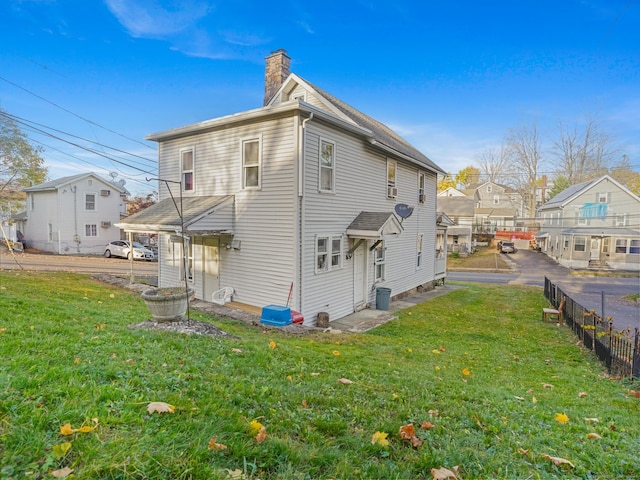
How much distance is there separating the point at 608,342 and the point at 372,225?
6.68 meters

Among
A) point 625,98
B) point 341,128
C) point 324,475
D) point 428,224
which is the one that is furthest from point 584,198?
point 324,475

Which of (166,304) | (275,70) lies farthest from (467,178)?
(166,304)

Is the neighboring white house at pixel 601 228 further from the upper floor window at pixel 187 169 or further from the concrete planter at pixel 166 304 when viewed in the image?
the concrete planter at pixel 166 304

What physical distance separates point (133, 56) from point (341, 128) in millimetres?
12250

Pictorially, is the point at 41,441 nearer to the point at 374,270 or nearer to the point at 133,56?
the point at 374,270

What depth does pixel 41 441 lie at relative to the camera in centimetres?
208

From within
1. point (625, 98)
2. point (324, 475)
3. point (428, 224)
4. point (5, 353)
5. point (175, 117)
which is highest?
point (625, 98)

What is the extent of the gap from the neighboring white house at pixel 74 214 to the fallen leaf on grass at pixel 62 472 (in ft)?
107

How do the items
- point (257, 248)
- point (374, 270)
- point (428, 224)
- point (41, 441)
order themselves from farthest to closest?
point (428, 224) → point (374, 270) → point (257, 248) → point (41, 441)

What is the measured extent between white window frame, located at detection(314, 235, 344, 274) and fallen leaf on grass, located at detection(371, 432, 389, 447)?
756cm

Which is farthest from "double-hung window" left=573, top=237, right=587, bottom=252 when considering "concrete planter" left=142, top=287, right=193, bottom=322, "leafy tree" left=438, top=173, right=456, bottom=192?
"concrete planter" left=142, top=287, right=193, bottom=322

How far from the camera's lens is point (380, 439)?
282 centimetres

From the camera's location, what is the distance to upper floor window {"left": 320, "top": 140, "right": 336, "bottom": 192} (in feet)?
34.5

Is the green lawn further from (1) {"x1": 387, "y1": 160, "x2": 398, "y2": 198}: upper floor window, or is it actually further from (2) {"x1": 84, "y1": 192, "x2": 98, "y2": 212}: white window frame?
(2) {"x1": 84, "y1": 192, "x2": 98, "y2": 212}: white window frame
